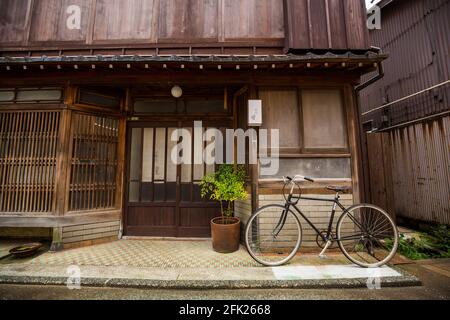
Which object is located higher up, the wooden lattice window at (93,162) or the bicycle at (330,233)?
the wooden lattice window at (93,162)

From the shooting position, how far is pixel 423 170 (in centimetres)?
720

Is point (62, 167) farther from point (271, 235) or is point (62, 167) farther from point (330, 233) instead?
point (330, 233)

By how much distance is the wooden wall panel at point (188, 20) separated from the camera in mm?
6391

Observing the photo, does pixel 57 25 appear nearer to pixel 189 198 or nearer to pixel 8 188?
pixel 8 188

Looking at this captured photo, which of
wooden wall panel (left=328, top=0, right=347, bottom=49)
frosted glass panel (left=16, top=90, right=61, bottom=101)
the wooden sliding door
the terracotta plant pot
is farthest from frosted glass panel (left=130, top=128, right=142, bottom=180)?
wooden wall panel (left=328, top=0, right=347, bottom=49)

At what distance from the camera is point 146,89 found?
21.3ft

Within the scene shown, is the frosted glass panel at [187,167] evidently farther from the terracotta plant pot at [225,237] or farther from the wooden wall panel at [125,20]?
the wooden wall panel at [125,20]

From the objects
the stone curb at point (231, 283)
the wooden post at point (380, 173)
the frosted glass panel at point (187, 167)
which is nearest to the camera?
the stone curb at point (231, 283)

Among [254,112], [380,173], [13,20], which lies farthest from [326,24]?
[13,20]

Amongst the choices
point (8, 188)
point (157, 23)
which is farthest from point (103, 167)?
point (157, 23)

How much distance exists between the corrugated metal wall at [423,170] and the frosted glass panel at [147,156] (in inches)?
294

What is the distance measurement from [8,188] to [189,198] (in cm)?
460

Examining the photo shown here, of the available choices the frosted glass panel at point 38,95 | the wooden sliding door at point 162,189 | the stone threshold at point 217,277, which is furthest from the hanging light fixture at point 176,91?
the stone threshold at point 217,277

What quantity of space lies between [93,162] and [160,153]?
69.4 inches
